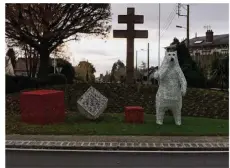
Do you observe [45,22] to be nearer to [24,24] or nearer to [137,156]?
[24,24]

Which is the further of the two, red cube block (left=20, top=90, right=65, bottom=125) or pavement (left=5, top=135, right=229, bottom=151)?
red cube block (left=20, top=90, right=65, bottom=125)

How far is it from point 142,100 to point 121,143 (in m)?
7.86

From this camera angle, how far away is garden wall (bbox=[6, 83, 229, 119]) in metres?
14.4

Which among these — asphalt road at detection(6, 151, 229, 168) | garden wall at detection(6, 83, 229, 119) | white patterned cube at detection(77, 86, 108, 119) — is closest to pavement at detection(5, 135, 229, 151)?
asphalt road at detection(6, 151, 229, 168)

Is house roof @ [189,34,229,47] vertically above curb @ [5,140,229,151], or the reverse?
house roof @ [189,34,229,47]

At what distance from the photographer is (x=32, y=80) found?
2108cm

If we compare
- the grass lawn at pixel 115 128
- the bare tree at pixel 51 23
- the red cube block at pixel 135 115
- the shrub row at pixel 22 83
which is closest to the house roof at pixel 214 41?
the bare tree at pixel 51 23

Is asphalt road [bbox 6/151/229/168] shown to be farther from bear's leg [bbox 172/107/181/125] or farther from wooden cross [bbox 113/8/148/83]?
wooden cross [bbox 113/8/148/83]

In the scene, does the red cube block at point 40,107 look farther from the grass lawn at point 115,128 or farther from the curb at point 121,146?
the curb at point 121,146

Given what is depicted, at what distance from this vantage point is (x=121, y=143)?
8180mm

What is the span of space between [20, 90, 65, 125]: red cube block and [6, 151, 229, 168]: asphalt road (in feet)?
9.72

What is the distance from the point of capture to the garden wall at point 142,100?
14.4 metres

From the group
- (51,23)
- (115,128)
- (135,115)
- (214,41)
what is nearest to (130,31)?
(51,23)

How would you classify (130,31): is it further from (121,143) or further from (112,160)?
(112,160)
